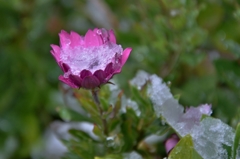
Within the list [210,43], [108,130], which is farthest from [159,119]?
[210,43]

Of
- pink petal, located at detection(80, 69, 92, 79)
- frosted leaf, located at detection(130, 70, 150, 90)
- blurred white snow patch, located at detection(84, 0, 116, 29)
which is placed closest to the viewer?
pink petal, located at detection(80, 69, 92, 79)

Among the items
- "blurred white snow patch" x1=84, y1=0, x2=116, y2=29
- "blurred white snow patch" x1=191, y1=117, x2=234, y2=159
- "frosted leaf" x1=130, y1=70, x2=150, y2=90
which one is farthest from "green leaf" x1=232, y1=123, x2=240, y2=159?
"blurred white snow patch" x1=84, y1=0, x2=116, y2=29

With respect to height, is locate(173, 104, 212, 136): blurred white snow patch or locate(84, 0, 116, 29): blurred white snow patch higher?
locate(84, 0, 116, 29): blurred white snow patch

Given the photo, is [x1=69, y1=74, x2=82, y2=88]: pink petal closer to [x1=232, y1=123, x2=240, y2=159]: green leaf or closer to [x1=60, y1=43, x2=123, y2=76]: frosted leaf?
[x1=60, y1=43, x2=123, y2=76]: frosted leaf

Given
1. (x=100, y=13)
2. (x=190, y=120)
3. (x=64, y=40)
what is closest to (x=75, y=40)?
(x=64, y=40)

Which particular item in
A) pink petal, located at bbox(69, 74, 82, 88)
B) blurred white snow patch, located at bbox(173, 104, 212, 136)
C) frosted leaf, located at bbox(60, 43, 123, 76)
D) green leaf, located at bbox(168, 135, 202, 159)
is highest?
frosted leaf, located at bbox(60, 43, 123, 76)

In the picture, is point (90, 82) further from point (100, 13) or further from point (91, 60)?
point (100, 13)

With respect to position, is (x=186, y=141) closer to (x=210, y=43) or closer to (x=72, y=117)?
(x=72, y=117)

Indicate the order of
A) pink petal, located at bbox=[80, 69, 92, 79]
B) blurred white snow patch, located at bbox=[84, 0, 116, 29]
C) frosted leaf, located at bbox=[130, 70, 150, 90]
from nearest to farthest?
pink petal, located at bbox=[80, 69, 92, 79] < frosted leaf, located at bbox=[130, 70, 150, 90] < blurred white snow patch, located at bbox=[84, 0, 116, 29]
